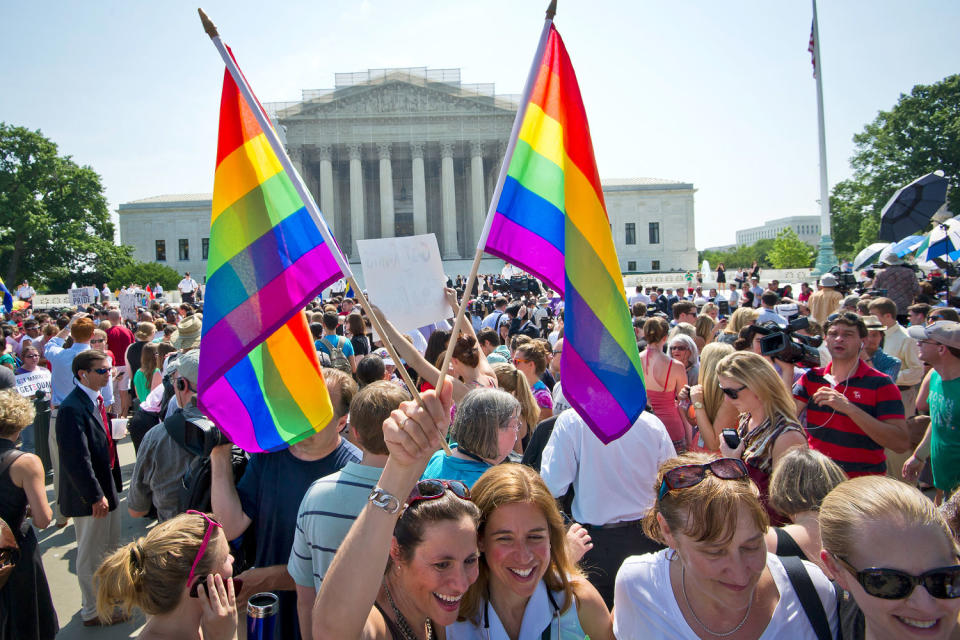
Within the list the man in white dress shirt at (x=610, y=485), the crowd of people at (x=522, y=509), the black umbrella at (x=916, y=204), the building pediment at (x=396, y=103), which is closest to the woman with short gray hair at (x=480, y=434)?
the crowd of people at (x=522, y=509)

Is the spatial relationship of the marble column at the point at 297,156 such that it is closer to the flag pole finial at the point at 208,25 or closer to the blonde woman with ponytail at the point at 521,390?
the blonde woman with ponytail at the point at 521,390

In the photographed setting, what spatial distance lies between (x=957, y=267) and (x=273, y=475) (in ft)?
56.1

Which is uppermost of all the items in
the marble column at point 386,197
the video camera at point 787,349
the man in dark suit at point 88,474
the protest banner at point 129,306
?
the marble column at point 386,197

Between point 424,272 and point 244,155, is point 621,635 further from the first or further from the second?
point 244,155

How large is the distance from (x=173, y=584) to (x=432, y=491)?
958mm

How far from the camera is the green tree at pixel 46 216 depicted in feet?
130

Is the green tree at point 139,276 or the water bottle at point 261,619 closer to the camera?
the water bottle at point 261,619

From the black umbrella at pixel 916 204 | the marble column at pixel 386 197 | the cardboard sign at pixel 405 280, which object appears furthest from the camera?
the marble column at pixel 386 197

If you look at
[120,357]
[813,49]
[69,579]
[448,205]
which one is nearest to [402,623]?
[69,579]

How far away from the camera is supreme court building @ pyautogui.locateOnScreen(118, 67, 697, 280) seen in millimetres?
47594

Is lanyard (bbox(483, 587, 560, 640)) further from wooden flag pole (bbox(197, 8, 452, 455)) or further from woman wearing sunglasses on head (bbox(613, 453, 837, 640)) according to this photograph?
wooden flag pole (bbox(197, 8, 452, 455))

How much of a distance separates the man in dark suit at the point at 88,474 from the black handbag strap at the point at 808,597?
4072 mm

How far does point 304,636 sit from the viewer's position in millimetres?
2223

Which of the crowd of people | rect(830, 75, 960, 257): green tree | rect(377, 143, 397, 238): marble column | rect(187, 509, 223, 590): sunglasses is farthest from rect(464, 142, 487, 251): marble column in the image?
rect(187, 509, 223, 590): sunglasses
